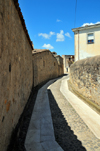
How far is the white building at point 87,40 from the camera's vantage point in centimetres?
1220

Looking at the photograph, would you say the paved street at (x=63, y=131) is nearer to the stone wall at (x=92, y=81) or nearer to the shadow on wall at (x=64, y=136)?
the shadow on wall at (x=64, y=136)

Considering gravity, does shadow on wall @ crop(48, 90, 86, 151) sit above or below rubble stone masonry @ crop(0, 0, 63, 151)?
below

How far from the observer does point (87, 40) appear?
1266 centimetres

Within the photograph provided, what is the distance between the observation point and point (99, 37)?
12.1 metres

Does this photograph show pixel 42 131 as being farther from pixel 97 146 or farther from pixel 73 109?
pixel 73 109

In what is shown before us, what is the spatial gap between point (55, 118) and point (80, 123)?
110 centimetres

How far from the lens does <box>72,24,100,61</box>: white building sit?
1220 cm

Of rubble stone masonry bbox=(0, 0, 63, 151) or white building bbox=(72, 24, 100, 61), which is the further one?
white building bbox=(72, 24, 100, 61)

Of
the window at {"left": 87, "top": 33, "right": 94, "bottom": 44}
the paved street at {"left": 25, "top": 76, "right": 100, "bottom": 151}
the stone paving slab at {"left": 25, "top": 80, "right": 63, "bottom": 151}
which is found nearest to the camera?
the stone paving slab at {"left": 25, "top": 80, "right": 63, "bottom": 151}

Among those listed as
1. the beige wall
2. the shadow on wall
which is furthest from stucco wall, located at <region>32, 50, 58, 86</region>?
the shadow on wall

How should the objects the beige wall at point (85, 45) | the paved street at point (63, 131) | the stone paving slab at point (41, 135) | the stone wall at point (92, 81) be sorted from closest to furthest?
the stone paving slab at point (41, 135), the paved street at point (63, 131), the stone wall at point (92, 81), the beige wall at point (85, 45)

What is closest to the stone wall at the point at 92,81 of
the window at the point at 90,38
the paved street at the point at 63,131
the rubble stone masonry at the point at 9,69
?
the paved street at the point at 63,131

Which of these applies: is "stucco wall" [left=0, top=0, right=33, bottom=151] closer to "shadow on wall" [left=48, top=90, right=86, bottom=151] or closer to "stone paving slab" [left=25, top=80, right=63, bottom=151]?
"stone paving slab" [left=25, top=80, right=63, bottom=151]

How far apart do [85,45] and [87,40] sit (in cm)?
63
